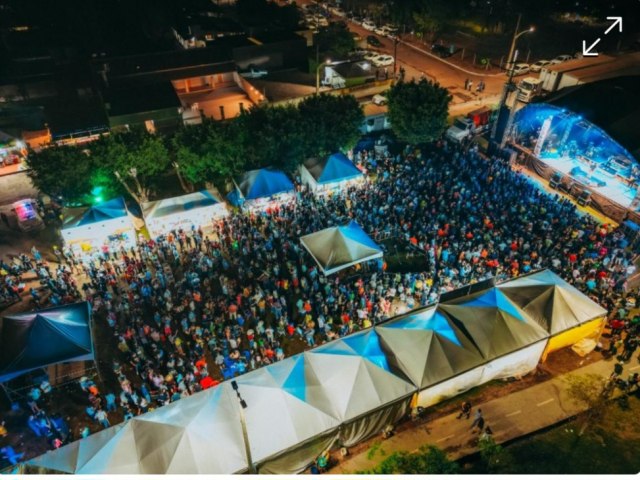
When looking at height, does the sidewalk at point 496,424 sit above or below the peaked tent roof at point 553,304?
below

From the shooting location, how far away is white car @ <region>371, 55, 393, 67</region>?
1379 inches

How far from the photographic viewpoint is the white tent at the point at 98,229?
17.4 m

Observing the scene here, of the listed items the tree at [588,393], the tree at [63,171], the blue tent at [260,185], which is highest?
the tree at [63,171]

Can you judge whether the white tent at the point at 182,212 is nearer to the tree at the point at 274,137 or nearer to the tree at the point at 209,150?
the tree at the point at 209,150

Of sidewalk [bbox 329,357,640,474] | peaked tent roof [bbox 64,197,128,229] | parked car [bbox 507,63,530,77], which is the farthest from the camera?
parked car [bbox 507,63,530,77]

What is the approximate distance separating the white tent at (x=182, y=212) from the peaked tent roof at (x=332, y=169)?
5008mm

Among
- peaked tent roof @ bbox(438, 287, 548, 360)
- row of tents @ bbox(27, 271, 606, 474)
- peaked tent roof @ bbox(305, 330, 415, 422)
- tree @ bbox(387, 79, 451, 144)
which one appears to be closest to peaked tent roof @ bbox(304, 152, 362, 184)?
tree @ bbox(387, 79, 451, 144)

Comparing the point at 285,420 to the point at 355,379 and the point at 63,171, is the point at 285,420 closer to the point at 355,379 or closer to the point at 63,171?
the point at 355,379

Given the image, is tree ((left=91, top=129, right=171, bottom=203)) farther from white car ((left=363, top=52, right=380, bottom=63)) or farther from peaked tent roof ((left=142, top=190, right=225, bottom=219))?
white car ((left=363, top=52, right=380, bottom=63))

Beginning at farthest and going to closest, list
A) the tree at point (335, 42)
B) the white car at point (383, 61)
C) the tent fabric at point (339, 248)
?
1. the tree at point (335, 42)
2. the white car at point (383, 61)
3. the tent fabric at point (339, 248)

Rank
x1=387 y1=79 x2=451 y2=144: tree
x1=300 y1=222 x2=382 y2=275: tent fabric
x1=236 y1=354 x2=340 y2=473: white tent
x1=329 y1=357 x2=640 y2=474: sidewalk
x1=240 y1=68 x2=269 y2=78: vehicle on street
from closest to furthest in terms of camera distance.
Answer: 1. x1=236 y1=354 x2=340 y2=473: white tent
2. x1=329 y1=357 x2=640 y2=474: sidewalk
3. x1=300 y1=222 x2=382 y2=275: tent fabric
4. x1=387 y1=79 x2=451 y2=144: tree
5. x1=240 y1=68 x2=269 y2=78: vehicle on street

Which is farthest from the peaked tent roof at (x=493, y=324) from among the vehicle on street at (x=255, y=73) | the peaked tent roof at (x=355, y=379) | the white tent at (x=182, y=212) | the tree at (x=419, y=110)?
the vehicle on street at (x=255, y=73)

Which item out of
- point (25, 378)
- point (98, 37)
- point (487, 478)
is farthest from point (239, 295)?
point (98, 37)

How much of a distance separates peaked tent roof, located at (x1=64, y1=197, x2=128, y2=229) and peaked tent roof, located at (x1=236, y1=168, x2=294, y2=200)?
17.7 ft
